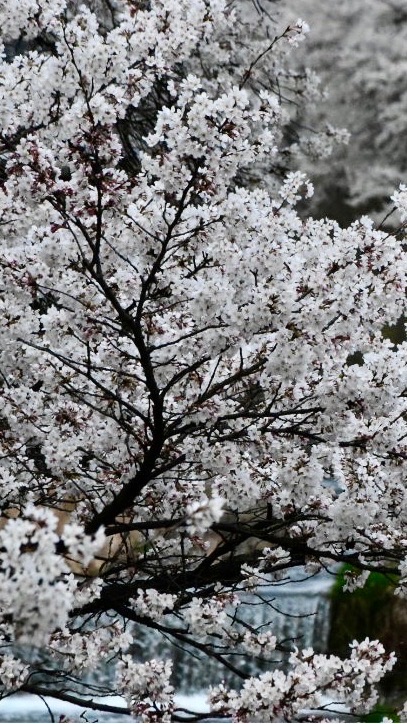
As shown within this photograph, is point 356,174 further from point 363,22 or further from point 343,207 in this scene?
point 363,22

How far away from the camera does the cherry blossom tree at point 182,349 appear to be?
12.0 feet

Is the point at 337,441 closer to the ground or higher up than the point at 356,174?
closer to the ground

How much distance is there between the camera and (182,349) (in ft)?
13.0

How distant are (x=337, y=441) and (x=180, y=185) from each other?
4.57 ft

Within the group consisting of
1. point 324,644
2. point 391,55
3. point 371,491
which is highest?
point 391,55

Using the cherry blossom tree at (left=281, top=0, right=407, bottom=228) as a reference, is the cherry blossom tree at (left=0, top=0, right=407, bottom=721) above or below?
below

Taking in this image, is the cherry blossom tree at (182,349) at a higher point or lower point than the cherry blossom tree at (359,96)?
lower

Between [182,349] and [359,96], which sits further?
[359,96]

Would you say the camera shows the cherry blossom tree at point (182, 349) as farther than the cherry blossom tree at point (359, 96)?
No

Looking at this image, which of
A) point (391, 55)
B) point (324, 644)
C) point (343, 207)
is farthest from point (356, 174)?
point (324, 644)

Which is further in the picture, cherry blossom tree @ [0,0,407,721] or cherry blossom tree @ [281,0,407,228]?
cherry blossom tree @ [281,0,407,228]

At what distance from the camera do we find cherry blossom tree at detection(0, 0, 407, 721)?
3.64 metres

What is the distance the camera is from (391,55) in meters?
21.0

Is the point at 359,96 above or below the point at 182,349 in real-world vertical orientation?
above
